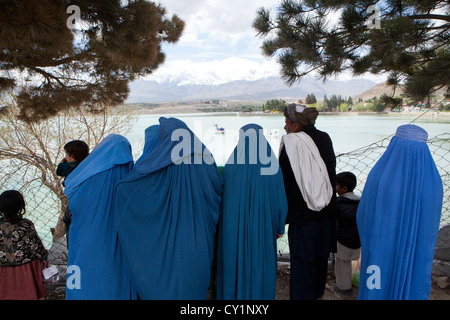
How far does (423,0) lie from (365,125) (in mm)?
29109

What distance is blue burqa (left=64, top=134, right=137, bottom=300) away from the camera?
1620mm

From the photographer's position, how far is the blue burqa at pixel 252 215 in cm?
164

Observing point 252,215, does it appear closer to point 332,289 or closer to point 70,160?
point 332,289

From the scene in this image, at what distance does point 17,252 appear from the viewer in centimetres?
168

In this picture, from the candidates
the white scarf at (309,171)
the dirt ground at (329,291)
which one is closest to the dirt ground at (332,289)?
the dirt ground at (329,291)

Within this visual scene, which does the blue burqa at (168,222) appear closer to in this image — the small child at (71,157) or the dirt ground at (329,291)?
the small child at (71,157)

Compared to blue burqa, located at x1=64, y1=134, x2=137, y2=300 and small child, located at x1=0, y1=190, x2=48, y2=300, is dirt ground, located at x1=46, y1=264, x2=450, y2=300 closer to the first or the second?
small child, located at x1=0, y1=190, x2=48, y2=300

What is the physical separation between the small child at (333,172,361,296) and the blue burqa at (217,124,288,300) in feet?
1.82

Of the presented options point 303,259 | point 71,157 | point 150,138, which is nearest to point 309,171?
point 303,259

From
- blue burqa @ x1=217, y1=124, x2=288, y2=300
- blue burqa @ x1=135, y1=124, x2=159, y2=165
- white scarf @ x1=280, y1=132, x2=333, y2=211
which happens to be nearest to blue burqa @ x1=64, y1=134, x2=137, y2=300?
blue burqa @ x1=135, y1=124, x2=159, y2=165

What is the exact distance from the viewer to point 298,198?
1.73 m

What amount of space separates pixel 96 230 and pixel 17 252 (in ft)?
1.65

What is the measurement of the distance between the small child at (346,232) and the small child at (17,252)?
195cm
